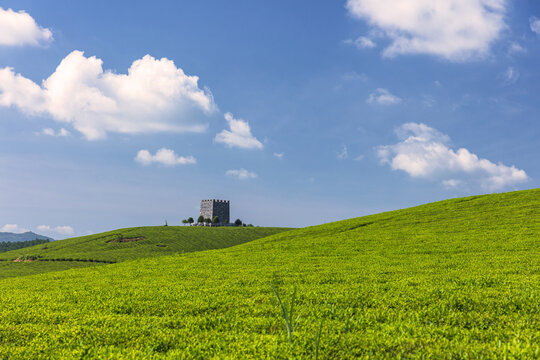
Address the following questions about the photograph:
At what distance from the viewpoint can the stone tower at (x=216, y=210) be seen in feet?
608

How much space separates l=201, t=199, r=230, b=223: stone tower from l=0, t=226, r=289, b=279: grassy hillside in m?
65.3

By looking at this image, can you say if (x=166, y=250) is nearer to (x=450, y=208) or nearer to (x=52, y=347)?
(x=450, y=208)

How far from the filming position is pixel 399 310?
11953mm

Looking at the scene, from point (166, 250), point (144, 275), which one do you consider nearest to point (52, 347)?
point (144, 275)

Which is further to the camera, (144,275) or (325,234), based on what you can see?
(325,234)

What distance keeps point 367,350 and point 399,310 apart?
390cm

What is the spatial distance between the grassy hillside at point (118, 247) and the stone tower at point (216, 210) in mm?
65274

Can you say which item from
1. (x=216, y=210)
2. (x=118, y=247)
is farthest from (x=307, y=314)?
(x=216, y=210)

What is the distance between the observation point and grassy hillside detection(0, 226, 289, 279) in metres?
71.8

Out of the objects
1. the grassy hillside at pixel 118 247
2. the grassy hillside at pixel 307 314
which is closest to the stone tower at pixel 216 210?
the grassy hillside at pixel 118 247

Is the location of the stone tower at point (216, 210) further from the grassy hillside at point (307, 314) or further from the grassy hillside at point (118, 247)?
the grassy hillside at point (307, 314)

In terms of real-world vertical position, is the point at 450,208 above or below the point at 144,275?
above

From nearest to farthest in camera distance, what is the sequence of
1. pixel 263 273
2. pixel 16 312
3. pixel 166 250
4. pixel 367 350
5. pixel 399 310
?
pixel 367 350
pixel 399 310
pixel 16 312
pixel 263 273
pixel 166 250

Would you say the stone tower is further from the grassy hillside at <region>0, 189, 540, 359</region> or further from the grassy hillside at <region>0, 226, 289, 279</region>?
the grassy hillside at <region>0, 189, 540, 359</region>
